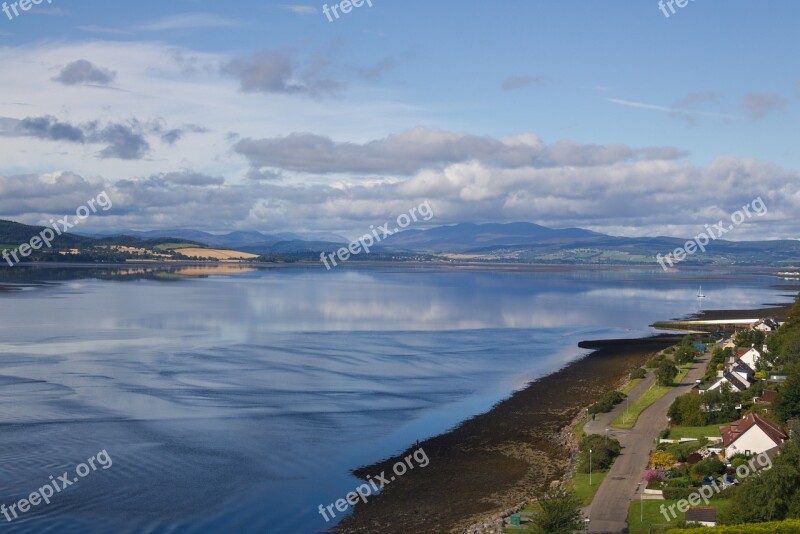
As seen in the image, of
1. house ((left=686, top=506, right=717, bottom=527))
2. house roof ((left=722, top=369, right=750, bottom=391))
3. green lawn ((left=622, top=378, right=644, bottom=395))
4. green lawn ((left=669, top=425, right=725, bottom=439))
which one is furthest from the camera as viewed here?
green lawn ((left=622, top=378, right=644, bottom=395))

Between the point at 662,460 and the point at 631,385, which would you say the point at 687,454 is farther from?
the point at 631,385

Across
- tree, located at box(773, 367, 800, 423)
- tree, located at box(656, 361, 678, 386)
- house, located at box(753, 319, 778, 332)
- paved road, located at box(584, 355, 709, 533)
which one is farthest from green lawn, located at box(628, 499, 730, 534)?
house, located at box(753, 319, 778, 332)

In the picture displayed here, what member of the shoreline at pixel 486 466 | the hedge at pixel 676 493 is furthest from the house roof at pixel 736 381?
the hedge at pixel 676 493

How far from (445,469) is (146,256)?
179016 millimetres

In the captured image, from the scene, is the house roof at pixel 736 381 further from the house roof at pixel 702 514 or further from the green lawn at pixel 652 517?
the house roof at pixel 702 514

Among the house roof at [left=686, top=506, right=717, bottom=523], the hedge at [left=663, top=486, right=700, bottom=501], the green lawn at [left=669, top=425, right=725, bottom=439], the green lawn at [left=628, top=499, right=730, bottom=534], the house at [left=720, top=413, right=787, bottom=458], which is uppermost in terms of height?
the house at [left=720, top=413, right=787, bottom=458]

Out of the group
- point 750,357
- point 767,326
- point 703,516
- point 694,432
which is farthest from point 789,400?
point 767,326

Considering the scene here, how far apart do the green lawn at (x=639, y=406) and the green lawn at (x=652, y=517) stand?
8.66 metres

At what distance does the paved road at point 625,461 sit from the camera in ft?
65.5

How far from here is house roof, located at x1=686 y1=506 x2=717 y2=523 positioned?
18.8 metres

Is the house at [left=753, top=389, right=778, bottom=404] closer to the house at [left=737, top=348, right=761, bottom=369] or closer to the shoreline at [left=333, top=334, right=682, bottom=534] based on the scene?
the shoreline at [left=333, top=334, right=682, bottom=534]

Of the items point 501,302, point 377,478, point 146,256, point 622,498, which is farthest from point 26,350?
point 146,256

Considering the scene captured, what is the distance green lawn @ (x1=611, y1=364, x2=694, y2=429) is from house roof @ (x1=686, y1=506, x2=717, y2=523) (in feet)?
33.1

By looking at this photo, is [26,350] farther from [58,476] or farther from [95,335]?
[58,476]
